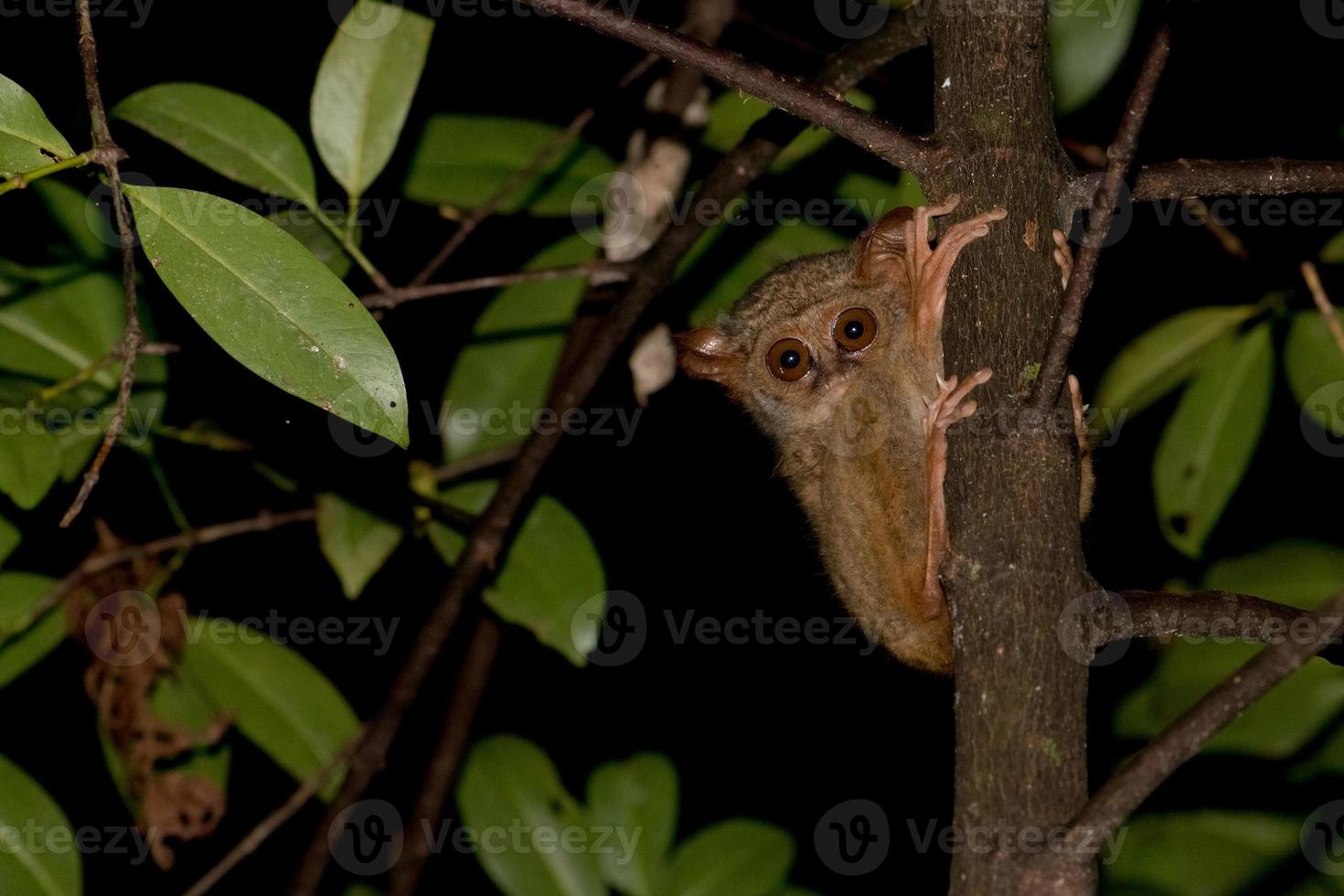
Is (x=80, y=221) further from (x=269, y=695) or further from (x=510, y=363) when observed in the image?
(x=269, y=695)

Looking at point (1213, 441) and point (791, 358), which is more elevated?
point (1213, 441)

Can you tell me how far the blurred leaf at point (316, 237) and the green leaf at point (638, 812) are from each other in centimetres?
169

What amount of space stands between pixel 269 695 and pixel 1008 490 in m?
2.46

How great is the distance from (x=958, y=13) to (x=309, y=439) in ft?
7.84

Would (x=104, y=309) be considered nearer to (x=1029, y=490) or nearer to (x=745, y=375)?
(x=745, y=375)

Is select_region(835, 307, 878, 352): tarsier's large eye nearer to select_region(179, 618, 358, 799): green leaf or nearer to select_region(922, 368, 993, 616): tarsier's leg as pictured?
select_region(922, 368, 993, 616): tarsier's leg

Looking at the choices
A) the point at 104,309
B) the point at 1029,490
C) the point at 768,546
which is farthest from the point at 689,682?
the point at 1029,490

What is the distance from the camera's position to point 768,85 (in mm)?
1963

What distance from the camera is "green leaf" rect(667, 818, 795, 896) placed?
11.3ft

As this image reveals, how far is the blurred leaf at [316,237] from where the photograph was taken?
3.31m

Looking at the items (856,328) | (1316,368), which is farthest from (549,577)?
(1316,368)

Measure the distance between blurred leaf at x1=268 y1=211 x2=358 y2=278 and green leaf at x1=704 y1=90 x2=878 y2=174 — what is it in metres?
1.14

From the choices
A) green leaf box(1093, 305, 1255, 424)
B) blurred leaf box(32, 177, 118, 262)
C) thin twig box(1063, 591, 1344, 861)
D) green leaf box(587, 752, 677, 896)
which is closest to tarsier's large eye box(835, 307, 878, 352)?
green leaf box(1093, 305, 1255, 424)

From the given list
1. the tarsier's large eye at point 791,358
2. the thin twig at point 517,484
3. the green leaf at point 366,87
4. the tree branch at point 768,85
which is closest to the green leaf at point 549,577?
the thin twig at point 517,484
